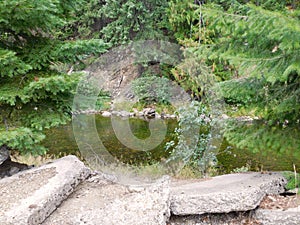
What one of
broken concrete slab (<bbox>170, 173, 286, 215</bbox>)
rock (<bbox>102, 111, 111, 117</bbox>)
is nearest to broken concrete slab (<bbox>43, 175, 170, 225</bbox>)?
broken concrete slab (<bbox>170, 173, 286, 215</bbox>)

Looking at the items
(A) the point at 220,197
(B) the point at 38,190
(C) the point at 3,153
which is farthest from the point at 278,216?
(C) the point at 3,153

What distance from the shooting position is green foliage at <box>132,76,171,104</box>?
9320mm

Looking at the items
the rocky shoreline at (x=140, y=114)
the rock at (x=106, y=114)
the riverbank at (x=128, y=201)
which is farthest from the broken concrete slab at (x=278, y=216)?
the rock at (x=106, y=114)

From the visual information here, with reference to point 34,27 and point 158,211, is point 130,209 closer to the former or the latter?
point 158,211

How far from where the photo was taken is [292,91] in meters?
2.73

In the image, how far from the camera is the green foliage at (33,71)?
3.13 m

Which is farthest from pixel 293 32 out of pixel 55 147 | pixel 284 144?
pixel 55 147

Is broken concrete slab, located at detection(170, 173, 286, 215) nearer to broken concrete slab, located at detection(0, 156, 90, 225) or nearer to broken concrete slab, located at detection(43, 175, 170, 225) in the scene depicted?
broken concrete slab, located at detection(43, 175, 170, 225)

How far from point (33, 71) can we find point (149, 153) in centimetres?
363

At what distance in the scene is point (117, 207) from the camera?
2.86 metres

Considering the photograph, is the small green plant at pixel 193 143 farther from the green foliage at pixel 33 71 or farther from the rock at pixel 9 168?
the rock at pixel 9 168

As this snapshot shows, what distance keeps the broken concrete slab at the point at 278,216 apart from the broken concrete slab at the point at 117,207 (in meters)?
0.81

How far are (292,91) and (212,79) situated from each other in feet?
16.0

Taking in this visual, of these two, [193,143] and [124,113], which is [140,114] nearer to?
[124,113]
